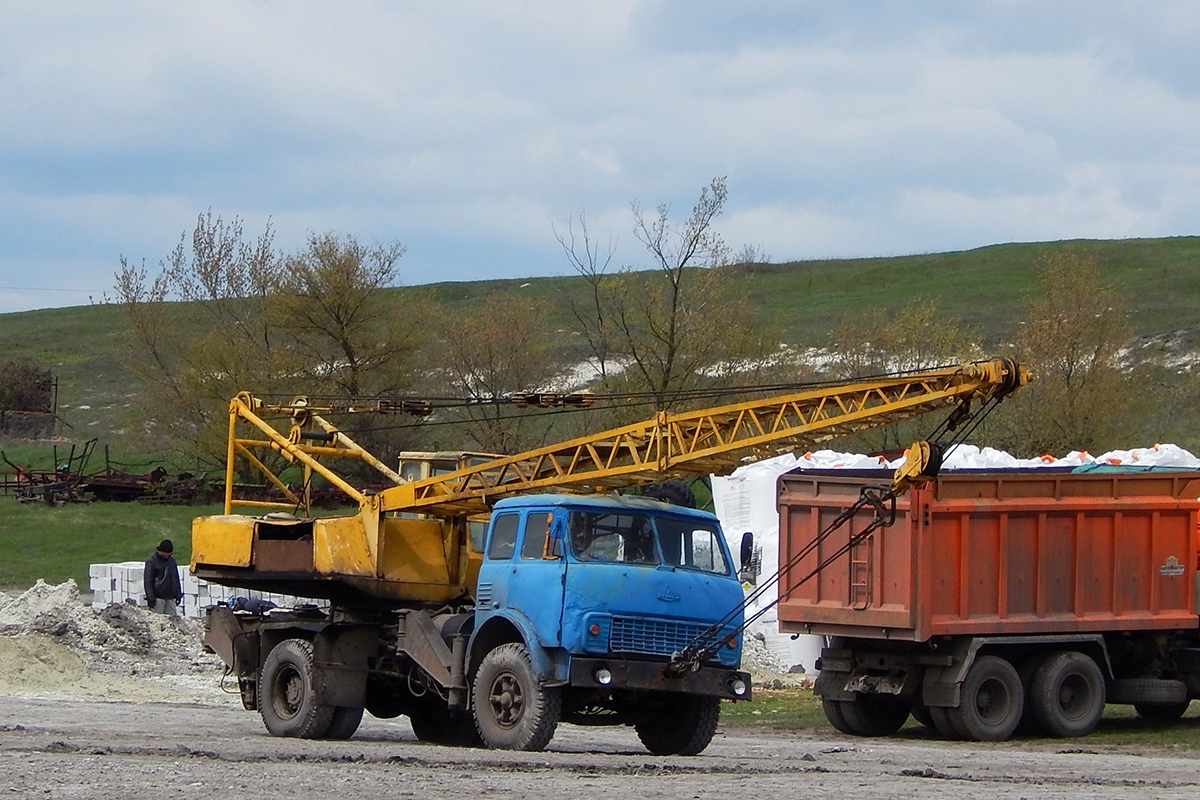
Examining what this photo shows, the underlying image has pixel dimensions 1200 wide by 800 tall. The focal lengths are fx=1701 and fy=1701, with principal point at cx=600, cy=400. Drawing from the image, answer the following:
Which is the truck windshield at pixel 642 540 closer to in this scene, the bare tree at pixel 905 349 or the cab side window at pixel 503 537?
the cab side window at pixel 503 537

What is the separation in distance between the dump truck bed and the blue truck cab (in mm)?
2785

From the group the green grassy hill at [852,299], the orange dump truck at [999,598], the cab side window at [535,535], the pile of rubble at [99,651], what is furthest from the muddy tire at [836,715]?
the green grassy hill at [852,299]

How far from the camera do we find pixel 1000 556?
18.1 meters

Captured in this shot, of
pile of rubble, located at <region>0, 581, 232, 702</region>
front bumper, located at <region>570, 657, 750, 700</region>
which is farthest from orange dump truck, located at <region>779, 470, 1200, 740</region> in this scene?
pile of rubble, located at <region>0, 581, 232, 702</region>

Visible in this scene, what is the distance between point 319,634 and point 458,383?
35635 millimetres

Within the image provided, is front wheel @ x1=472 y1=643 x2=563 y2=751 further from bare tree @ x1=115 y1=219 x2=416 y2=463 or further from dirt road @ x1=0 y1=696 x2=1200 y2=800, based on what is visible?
bare tree @ x1=115 y1=219 x2=416 y2=463

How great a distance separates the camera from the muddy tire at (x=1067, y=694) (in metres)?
18.2

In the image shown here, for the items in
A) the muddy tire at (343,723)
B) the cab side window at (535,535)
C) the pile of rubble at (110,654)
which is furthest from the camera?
the pile of rubble at (110,654)

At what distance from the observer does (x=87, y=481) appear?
168ft

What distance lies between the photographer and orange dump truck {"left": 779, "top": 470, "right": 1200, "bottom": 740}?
17.8m

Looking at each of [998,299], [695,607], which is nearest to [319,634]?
[695,607]

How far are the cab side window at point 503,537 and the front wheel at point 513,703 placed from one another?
0.85 metres

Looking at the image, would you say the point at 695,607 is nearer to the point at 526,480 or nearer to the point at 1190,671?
the point at 526,480

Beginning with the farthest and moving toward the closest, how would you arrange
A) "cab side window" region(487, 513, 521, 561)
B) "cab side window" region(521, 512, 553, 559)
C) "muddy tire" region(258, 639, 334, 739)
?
"muddy tire" region(258, 639, 334, 739)
"cab side window" region(487, 513, 521, 561)
"cab side window" region(521, 512, 553, 559)
